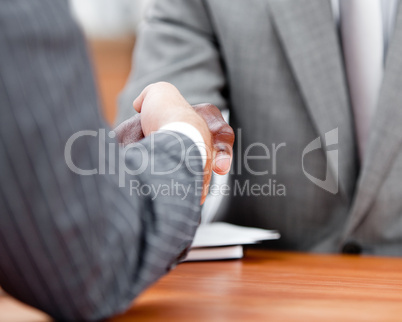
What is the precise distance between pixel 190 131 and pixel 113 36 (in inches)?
51.6

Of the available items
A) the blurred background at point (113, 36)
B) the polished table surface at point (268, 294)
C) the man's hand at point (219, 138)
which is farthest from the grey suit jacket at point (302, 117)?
the blurred background at point (113, 36)

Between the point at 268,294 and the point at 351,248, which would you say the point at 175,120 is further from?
the point at 351,248

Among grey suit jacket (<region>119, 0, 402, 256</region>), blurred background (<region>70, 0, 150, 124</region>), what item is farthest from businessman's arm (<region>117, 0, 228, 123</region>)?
blurred background (<region>70, 0, 150, 124</region>)

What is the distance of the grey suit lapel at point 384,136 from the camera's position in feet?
1.88

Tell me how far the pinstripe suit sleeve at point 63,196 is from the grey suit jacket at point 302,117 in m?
0.29

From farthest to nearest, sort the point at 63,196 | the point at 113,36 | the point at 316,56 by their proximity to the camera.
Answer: the point at 113,36
the point at 316,56
the point at 63,196

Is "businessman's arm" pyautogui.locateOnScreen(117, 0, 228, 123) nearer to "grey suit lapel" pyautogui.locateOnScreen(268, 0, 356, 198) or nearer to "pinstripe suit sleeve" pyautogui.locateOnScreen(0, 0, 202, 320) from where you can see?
"grey suit lapel" pyautogui.locateOnScreen(268, 0, 356, 198)

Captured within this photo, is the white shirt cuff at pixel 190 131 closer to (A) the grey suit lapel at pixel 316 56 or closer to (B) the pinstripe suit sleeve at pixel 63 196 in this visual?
(B) the pinstripe suit sleeve at pixel 63 196

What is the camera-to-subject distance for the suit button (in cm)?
59

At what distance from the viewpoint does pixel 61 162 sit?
22 cm

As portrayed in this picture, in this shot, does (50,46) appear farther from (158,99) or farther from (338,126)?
(338,126)

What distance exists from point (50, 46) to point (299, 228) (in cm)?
47

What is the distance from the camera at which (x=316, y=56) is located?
0.57m

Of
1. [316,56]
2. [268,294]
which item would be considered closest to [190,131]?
[268,294]
